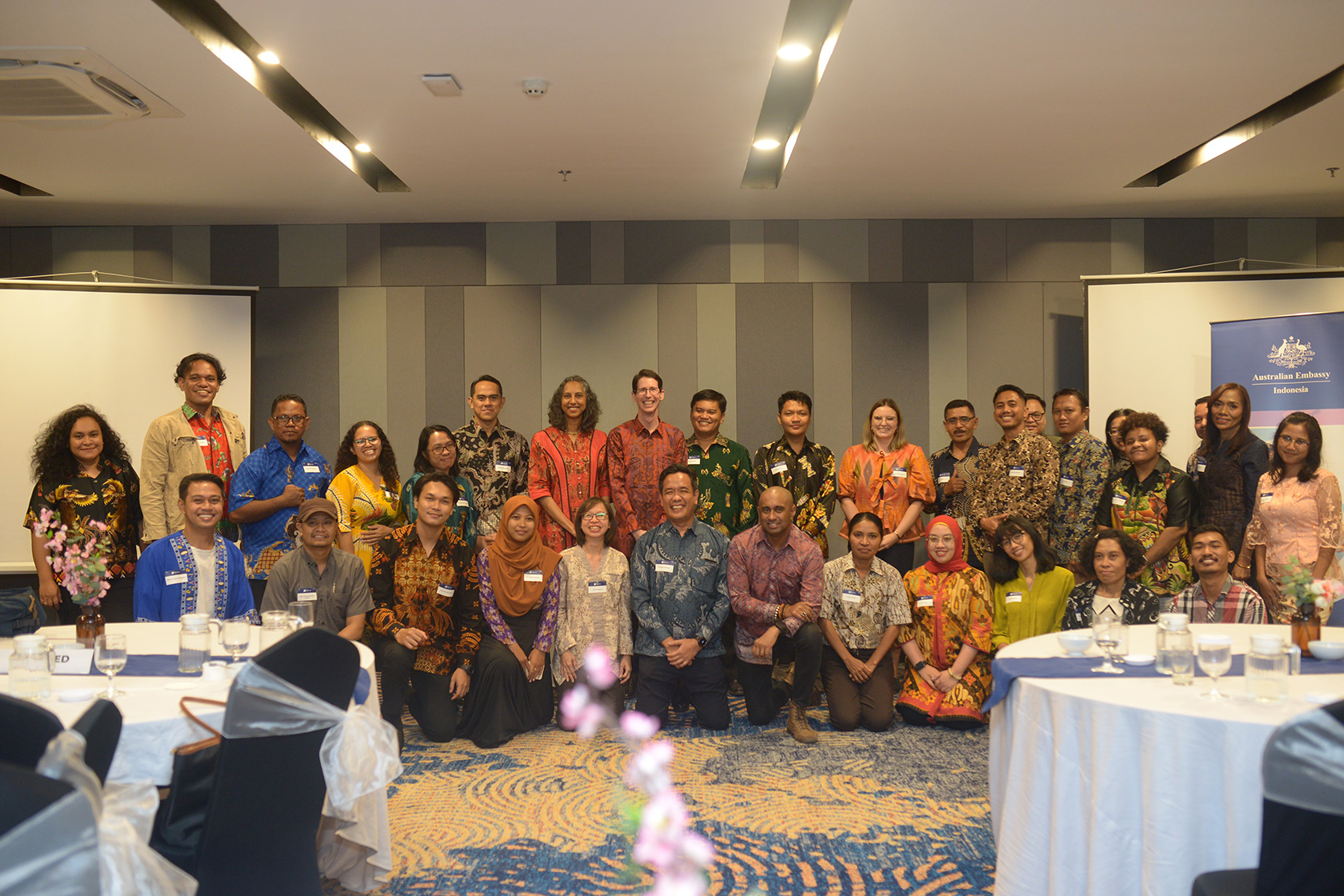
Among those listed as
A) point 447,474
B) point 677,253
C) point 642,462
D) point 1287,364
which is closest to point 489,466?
point 447,474

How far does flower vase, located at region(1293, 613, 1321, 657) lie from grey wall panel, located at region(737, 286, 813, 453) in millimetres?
4059

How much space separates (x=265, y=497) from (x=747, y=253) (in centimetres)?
353

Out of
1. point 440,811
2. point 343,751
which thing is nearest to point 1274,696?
point 343,751

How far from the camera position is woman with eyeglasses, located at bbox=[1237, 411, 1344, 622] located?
429cm

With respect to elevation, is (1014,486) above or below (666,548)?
above

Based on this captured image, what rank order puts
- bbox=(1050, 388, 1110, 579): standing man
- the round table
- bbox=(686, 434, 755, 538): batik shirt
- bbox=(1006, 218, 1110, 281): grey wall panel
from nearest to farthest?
the round table, bbox=(1050, 388, 1110, 579): standing man, bbox=(686, 434, 755, 538): batik shirt, bbox=(1006, 218, 1110, 281): grey wall panel

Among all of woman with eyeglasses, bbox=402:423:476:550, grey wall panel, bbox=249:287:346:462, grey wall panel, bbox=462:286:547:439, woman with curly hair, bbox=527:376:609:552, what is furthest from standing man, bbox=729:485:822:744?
grey wall panel, bbox=249:287:346:462

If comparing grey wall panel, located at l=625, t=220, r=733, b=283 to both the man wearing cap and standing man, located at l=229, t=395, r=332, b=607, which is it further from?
the man wearing cap

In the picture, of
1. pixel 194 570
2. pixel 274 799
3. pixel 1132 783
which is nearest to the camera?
pixel 274 799

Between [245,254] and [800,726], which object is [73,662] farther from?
[245,254]

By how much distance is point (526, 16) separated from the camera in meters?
3.44

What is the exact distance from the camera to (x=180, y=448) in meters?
4.88

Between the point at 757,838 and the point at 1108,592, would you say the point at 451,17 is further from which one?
the point at 1108,592

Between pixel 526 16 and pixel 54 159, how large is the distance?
3.21 m
